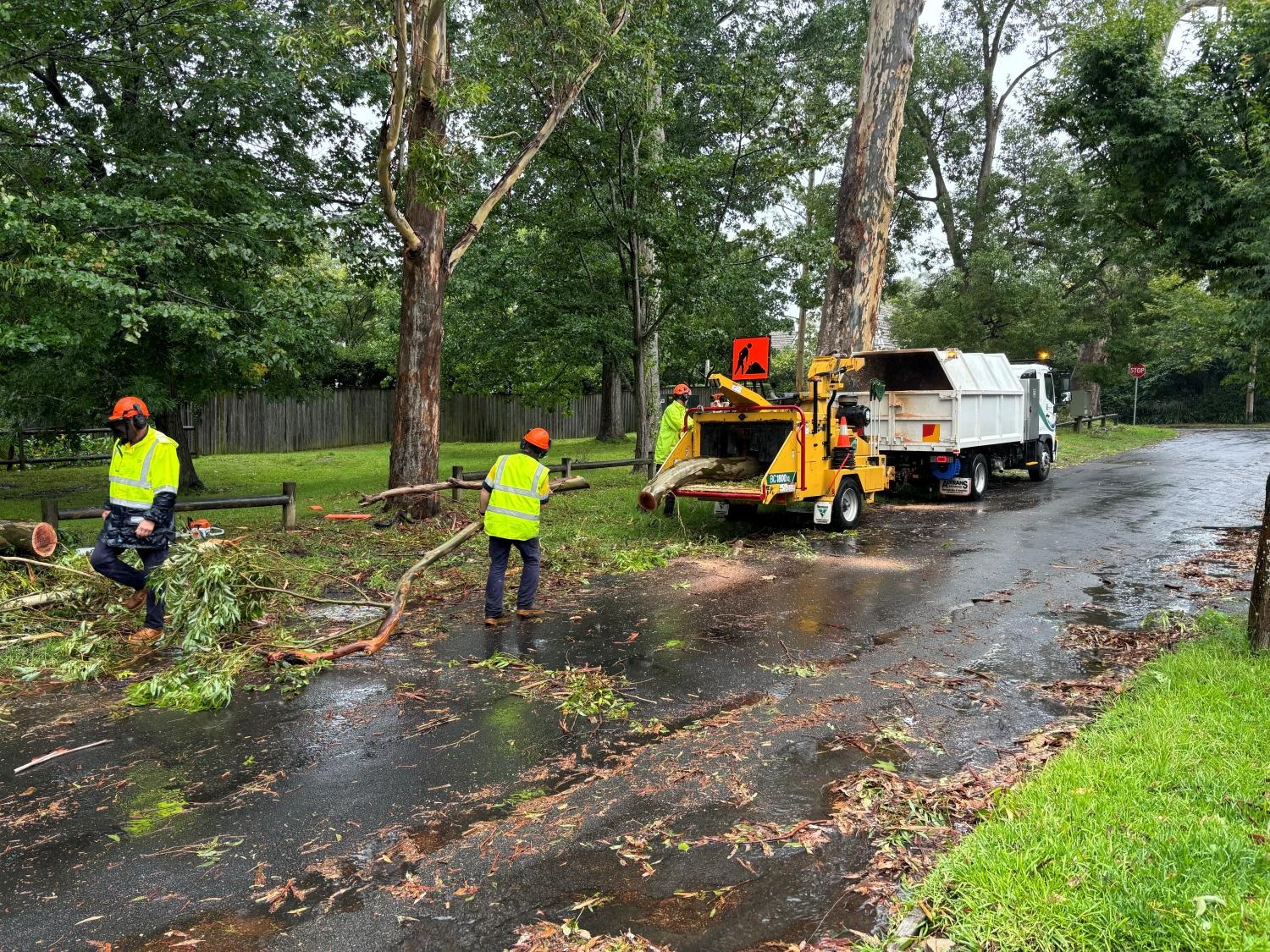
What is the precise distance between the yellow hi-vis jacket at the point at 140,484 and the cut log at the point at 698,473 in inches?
224

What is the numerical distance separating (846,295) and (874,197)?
6.34 feet

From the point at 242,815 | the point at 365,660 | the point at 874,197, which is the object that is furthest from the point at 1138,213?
the point at 242,815

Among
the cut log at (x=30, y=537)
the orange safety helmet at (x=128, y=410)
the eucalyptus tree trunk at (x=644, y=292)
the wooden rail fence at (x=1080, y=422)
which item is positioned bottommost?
the cut log at (x=30, y=537)

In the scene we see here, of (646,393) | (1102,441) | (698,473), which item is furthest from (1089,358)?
(698,473)

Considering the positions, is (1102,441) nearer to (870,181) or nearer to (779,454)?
(870,181)

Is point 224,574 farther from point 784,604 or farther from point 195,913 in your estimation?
point 784,604

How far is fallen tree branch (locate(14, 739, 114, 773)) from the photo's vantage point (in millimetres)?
4723

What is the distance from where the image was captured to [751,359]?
12.4m

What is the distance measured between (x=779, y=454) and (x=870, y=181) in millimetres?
7791

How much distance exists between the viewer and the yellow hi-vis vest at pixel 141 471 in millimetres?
6598

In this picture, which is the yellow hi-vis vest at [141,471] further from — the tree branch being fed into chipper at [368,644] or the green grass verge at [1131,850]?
the green grass verge at [1131,850]

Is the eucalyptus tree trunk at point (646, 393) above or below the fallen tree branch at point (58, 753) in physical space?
above

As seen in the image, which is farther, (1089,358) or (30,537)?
(1089,358)

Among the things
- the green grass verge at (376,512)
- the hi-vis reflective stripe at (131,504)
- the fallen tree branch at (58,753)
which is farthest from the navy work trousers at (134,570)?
the green grass verge at (376,512)
